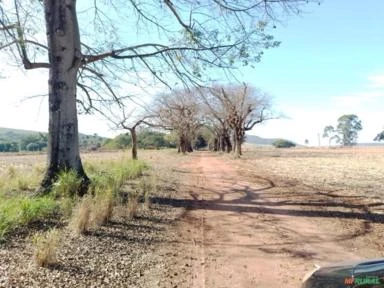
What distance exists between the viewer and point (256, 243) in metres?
7.50

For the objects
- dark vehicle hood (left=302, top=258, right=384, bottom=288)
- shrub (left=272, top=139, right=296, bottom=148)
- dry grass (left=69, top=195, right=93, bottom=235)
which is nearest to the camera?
dark vehicle hood (left=302, top=258, right=384, bottom=288)

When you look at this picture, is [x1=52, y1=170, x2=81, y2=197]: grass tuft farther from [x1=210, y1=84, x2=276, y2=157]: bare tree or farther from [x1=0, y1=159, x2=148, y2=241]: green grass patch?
[x1=210, y1=84, x2=276, y2=157]: bare tree

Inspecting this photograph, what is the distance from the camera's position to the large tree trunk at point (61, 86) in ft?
38.7

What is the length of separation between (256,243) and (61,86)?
6.60 metres

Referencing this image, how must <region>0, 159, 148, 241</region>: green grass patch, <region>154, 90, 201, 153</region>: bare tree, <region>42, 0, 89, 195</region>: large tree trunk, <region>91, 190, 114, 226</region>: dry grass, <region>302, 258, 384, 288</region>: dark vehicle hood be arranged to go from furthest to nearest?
1. <region>154, 90, 201, 153</region>: bare tree
2. <region>42, 0, 89, 195</region>: large tree trunk
3. <region>91, 190, 114, 226</region>: dry grass
4. <region>0, 159, 148, 241</region>: green grass patch
5. <region>302, 258, 384, 288</region>: dark vehicle hood

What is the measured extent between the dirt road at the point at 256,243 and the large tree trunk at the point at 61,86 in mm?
2911

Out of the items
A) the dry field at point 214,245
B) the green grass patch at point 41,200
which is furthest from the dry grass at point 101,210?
the dry field at point 214,245

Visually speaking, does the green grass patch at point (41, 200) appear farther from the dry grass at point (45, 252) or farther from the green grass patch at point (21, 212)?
the dry grass at point (45, 252)

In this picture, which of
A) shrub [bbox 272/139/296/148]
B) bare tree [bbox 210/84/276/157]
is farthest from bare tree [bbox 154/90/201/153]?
shrub [bbox 272/139/296/148]

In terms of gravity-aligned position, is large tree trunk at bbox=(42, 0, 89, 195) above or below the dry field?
above

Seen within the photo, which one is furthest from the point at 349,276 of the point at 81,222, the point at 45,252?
the point at 81,222

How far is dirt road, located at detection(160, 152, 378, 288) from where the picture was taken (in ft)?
19.5

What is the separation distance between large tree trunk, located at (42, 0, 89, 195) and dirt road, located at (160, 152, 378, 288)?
2911 millimetres

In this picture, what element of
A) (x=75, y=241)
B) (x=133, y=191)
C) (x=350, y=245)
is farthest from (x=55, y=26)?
(x=350, y=245)
